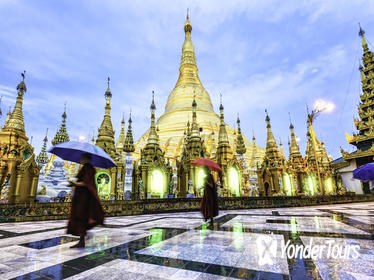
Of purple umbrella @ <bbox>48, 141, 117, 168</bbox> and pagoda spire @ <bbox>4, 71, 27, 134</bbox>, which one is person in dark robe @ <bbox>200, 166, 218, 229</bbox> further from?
pagoda spire @ <bbox>4, 71, 27, 134</bbox>

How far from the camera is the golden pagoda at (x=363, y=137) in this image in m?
30.3

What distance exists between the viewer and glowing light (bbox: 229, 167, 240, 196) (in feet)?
60.1

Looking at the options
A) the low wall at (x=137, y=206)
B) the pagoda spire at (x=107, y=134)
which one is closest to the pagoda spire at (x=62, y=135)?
the pagoda spire at (x=107, y=134)

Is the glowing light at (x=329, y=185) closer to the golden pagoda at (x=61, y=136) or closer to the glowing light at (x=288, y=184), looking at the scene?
the glowing light at (x=288, y=184)

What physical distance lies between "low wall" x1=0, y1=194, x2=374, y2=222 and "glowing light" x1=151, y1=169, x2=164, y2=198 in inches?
200

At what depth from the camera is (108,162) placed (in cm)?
503

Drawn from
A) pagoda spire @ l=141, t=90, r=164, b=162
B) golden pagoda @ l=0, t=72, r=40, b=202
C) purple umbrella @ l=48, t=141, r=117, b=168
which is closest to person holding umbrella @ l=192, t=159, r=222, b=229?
purple umbrella @ l=48, t=141, r=117, b=168

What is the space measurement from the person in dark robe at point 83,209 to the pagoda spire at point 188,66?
39.8 metres

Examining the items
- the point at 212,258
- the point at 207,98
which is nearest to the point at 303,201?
the point at 212,258

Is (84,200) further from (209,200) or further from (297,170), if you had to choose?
(297,170)

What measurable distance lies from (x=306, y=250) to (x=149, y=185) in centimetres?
1463

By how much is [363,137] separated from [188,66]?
3276 cm

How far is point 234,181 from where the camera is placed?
18609 millimetres

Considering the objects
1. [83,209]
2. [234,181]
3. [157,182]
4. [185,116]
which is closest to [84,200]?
[83,209]
